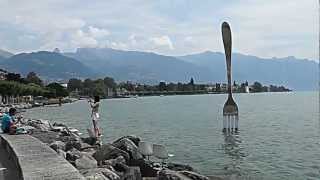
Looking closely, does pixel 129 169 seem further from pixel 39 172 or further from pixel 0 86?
pixel 0 86

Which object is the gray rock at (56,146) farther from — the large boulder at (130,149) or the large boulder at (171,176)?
the large boulder at (171,176)

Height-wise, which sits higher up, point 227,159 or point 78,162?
point 78,162

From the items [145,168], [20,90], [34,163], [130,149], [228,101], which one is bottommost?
[145,168]

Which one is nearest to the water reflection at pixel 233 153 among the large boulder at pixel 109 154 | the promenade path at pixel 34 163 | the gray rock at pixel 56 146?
the large boulder at pixel 109 154

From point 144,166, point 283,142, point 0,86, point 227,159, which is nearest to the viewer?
point 144,166

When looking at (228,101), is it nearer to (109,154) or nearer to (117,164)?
(109,154)

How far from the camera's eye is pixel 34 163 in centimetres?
1034

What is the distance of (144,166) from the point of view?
17500mm

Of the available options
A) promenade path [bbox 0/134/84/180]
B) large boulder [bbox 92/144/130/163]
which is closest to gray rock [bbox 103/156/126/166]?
large boulder [bbox 92/144/130/163]

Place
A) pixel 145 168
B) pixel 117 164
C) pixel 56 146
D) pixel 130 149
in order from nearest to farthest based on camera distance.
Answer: pixel 117 164, pixel 56 146, pixel 145 168, pixel 130 149

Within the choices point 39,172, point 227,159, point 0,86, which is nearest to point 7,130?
point 39,172

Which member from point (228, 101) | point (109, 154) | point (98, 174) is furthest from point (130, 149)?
point (228, 101)

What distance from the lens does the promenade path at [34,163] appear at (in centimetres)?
892

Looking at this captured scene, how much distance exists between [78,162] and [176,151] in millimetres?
15764
